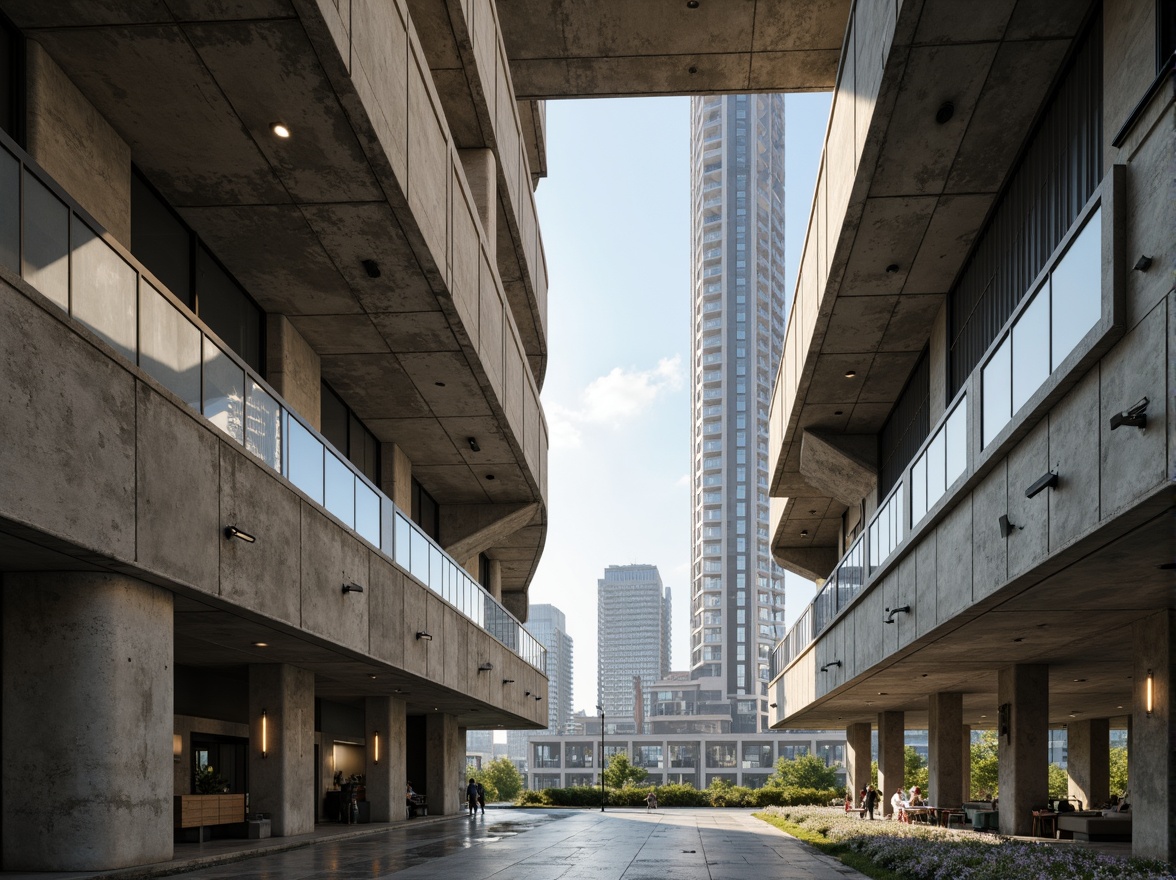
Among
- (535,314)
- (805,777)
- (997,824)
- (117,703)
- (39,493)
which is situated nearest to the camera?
(39,493)

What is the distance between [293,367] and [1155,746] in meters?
15.7

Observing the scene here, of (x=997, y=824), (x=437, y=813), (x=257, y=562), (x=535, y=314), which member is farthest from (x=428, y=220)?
(x=437, y=813)

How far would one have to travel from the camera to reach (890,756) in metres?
42.6

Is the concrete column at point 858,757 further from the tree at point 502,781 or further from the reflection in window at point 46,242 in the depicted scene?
the tree at point 502,781

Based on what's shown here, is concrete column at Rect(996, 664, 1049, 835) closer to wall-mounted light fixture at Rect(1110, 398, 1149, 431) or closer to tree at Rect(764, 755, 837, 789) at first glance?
wall-mounted light fixture at Rect(1110, 398, 1149, 431)

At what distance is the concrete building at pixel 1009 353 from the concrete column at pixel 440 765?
652 inches

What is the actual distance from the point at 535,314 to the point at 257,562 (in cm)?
2194

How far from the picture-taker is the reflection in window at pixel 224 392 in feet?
51.7

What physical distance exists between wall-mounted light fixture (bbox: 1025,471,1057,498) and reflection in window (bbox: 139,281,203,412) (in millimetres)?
10099

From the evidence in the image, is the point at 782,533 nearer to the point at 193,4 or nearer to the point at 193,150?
the point at 193,150

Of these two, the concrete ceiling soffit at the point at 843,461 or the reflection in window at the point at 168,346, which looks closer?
the reflection in window at the point at 168,346

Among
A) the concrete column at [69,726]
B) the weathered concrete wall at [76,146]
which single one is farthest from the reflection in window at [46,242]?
the concrete column at [69,726]

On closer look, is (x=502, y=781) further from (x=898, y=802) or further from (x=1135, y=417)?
(x=1135, y=417)

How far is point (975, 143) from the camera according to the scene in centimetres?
1764
